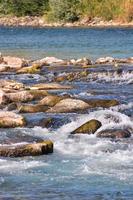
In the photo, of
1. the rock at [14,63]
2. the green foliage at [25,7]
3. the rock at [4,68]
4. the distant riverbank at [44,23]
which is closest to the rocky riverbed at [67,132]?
the rock at [4,68]

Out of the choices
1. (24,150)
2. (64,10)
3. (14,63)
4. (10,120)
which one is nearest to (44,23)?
(64,10)

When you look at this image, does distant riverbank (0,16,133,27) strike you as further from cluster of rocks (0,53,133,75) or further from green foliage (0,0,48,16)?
cluster of rocks (0,53,133,75)

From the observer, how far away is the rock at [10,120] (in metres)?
23.9

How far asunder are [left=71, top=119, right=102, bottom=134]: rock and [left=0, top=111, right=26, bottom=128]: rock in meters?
2.17

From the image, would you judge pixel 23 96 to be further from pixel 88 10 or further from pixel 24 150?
pixel 88 10

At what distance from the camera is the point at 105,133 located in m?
22.3

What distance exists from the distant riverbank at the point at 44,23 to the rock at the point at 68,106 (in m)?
93.2

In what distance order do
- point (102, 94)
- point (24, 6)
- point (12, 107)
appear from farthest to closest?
point (24, 6) → point (102, 94) → point (12, 107)

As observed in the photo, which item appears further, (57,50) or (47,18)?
(47,18)

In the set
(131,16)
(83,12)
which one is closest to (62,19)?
(83,12)

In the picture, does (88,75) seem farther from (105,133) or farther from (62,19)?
(62,19)

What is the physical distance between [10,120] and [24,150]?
187 inches

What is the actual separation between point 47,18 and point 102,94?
104 m

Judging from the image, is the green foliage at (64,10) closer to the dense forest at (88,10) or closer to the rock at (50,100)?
the dense forest at (88,10)
